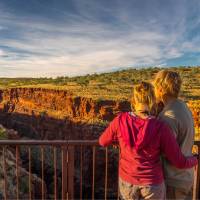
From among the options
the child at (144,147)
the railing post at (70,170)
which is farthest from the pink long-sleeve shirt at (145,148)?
the railing post at (70,170)

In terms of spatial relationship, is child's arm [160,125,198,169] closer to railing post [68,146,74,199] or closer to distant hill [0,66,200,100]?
railing post [68,146,74,199]

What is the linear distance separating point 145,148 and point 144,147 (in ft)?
0.04

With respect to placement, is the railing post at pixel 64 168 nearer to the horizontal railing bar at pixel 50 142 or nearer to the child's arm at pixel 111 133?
the horizontal railing bar at pixel 50 142

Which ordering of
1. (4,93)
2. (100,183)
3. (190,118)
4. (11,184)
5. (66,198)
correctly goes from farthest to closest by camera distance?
(4,93), (100,183), (11,184), (66,198), (190,118)

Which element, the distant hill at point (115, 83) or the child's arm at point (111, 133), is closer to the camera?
the child's arm at point (111, 133)

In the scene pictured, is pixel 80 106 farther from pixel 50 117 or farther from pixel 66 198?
pixel 66 198

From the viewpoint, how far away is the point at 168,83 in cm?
254

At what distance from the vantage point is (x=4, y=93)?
1459 inches

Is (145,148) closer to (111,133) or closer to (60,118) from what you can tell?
(111,133)

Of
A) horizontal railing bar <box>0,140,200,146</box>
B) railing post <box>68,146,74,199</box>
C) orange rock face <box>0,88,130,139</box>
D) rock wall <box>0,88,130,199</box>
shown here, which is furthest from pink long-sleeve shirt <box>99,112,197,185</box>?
orange rock face <box>0,88,130,139</box>

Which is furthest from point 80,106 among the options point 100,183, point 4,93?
point 4,93

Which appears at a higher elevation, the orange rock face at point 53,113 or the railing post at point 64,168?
the railing post at point 64,168

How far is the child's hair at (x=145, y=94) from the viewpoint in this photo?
2506mm

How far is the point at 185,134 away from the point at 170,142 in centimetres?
21
